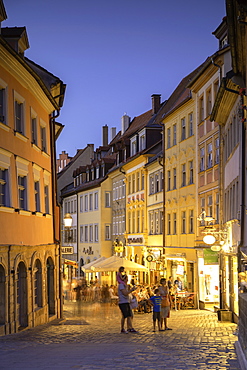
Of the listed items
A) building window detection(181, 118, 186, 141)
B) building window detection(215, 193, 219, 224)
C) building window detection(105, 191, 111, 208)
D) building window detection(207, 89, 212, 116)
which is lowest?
building window detection(215, 193, 219, 224)

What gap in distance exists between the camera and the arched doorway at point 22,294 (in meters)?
22.2

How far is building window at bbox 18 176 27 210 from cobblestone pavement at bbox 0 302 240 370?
159 inches

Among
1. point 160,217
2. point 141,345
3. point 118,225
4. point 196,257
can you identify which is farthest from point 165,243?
point 141,345

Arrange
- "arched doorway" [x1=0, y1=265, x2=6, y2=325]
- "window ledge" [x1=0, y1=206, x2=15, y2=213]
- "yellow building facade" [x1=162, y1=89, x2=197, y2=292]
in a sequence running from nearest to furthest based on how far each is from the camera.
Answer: "arched doorway" [x1=0, y1=265, x2=6, y2=325]
"window ledge" [x1=0, y1=206, x2=15, y2=213]
"yellow building facade" [x1=162, y1=89, x2=197, y2=292]

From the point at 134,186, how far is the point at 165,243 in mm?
12440

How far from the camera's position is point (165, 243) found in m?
45.7

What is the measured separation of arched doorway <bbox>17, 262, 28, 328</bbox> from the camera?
876 inches

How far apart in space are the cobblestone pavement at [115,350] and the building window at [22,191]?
13.3 ft

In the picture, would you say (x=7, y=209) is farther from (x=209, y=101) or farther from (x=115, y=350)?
(x=209, y=101)

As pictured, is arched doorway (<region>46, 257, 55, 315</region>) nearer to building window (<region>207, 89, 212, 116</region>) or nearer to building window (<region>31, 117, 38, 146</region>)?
building window (<region>31, 117, 38, 146</region>)

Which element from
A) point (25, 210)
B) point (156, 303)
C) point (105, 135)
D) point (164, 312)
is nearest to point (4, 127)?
point (25, 210)

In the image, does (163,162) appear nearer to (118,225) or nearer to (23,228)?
(118,225)

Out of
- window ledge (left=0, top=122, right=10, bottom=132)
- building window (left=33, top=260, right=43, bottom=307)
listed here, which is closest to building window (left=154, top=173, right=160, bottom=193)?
building window (left=33, top=260, right=43, bottom=307)

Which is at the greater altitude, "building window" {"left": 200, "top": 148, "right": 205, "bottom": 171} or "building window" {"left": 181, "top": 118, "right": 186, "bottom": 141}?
"building window" {"left": 181, "top": 118, "right": 186, "bottom": 141}
